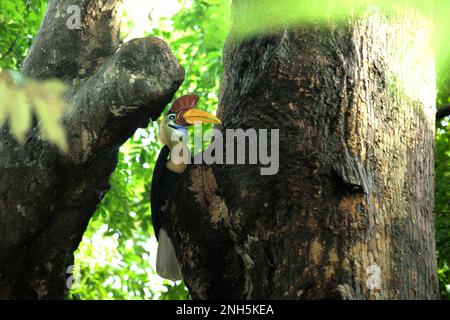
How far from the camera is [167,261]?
3896 mm

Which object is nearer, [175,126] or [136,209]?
[175,126]

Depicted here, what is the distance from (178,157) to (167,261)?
0.63 m

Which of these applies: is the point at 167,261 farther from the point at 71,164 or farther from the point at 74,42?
the point at 74,42

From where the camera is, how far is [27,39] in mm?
5707

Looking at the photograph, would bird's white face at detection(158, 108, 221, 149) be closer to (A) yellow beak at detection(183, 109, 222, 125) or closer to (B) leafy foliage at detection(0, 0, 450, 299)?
(A) yellow beak at detection(183, 109, 222, 125)

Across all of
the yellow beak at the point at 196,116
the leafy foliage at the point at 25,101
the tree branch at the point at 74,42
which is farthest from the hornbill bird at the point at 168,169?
the leafy foliage at the point at 25,101

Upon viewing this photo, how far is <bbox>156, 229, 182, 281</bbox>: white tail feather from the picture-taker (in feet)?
12.7

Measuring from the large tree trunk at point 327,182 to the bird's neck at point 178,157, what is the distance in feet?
1.02

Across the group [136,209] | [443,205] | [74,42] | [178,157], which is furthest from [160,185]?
[136,209]

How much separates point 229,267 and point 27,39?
11.2 ft

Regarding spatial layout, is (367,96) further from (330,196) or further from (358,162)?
(330,196)

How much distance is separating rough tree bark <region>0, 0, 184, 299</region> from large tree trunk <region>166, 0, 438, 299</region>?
406 mm

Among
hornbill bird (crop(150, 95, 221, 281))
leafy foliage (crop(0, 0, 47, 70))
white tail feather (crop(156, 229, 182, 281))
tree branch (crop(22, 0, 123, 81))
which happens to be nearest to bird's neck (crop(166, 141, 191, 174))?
hornbill bird (crop(150, 95, 221, 281))
